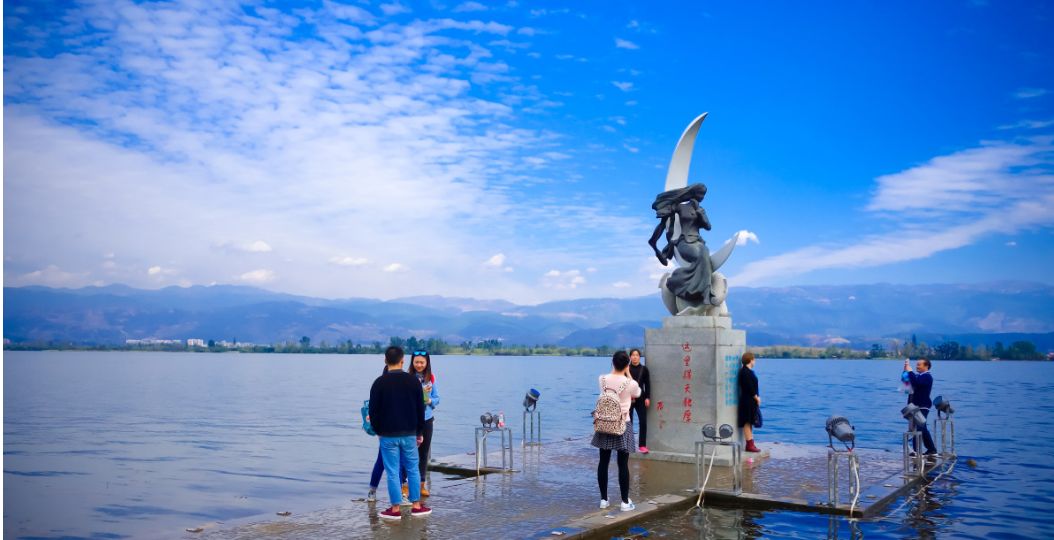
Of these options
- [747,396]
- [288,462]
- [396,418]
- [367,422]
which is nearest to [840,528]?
[747,396]

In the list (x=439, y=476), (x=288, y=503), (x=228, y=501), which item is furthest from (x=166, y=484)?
(x=439, y=476)

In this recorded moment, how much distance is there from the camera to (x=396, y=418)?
32.5 ft

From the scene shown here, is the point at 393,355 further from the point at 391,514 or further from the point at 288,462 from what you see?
the point at 288,462

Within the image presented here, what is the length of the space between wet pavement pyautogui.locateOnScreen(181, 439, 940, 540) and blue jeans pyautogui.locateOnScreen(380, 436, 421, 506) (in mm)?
381

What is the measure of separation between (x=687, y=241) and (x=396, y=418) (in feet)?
25.3

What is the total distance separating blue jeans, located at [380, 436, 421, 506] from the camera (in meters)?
10.0

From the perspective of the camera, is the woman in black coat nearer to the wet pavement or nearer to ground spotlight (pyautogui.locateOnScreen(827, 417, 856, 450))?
the wet pavement

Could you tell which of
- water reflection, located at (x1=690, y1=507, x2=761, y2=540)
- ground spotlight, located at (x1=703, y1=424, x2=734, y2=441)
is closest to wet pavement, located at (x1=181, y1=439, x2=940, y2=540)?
water reflection, located at (x1=690, y1=507, x2=761, y2=540)

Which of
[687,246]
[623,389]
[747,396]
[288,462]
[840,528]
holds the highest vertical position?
[687,246]

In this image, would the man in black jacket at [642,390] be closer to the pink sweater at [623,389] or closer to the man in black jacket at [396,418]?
the pink sweater at [623,389]

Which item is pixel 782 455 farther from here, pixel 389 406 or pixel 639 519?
pixel 389 406

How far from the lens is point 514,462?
15.0 m

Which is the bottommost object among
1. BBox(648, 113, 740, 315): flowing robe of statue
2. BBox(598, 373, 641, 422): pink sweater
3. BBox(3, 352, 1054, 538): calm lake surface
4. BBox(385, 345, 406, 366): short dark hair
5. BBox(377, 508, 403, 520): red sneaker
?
BBox(3, 352, 1054, 538): calm lake surface

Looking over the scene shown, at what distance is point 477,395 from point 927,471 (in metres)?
48.1
